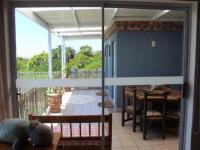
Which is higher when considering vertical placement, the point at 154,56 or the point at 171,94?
the point at 154,56

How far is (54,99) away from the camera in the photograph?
2746 mm

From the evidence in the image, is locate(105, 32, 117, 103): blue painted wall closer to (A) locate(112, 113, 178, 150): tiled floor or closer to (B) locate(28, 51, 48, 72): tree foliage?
(A) locate(112, 113, 178, 150): tiled floor

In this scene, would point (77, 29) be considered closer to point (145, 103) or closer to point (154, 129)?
point (145, 103)

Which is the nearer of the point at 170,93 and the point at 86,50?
the point at 86,50

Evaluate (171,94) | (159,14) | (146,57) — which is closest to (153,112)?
(171,94)

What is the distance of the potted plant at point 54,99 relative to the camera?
2634 millimetres

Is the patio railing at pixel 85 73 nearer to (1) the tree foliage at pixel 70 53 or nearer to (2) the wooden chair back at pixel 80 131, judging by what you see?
(1) the tree foliage at pixel 70 53

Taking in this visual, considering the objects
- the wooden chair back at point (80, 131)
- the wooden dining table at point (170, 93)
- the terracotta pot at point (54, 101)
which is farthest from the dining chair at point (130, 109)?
the terracotta pot at point (54, 101)

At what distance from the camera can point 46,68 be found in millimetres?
2631

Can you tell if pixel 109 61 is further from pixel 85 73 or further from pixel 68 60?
pixel 68 60

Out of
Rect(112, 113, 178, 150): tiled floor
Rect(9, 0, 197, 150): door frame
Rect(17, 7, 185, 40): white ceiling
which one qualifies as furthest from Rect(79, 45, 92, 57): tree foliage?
Rect(112, 113, 178, 150): tiled floor

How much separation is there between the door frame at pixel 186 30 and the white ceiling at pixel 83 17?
0.09m

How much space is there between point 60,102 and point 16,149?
1.11m

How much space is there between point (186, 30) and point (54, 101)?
1.88 m
